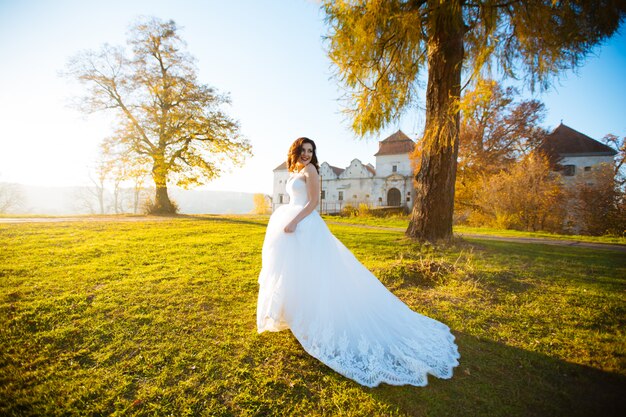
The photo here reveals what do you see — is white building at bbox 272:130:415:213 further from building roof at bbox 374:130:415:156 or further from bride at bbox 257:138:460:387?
bride at bbox 257:138:460:387

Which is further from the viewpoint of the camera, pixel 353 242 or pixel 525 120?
pixel 525 120

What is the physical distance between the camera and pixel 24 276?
492 cm

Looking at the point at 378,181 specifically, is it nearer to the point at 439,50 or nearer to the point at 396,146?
the point at 396,146

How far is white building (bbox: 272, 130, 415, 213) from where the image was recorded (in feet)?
119

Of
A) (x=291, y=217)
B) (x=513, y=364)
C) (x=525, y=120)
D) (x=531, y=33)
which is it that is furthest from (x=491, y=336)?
(x=525, y=120)

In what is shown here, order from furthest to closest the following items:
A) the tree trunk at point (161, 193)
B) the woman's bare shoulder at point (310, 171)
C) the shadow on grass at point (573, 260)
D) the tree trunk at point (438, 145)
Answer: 1. the tree trunk at point (161, 193)
2. the tree trunk at point (438, 145)
3. the shadow on grass at point (573, 260)
4. the woman's bare shoulder at point (310, 171)

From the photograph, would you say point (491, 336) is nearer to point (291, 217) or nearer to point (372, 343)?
point (372, 343)

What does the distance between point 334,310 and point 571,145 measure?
39.9 m

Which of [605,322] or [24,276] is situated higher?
[24,276]

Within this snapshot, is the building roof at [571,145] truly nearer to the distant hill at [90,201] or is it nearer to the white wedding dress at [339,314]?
the white wedding dress at [339,314]

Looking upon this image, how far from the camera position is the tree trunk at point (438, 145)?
664cm

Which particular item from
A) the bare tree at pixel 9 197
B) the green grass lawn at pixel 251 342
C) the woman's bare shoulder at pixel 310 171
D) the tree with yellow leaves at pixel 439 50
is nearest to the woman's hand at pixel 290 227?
the woman's bare shoulder at pixel 310 171

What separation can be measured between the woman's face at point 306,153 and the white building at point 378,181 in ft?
101

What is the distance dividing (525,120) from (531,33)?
23774mm
